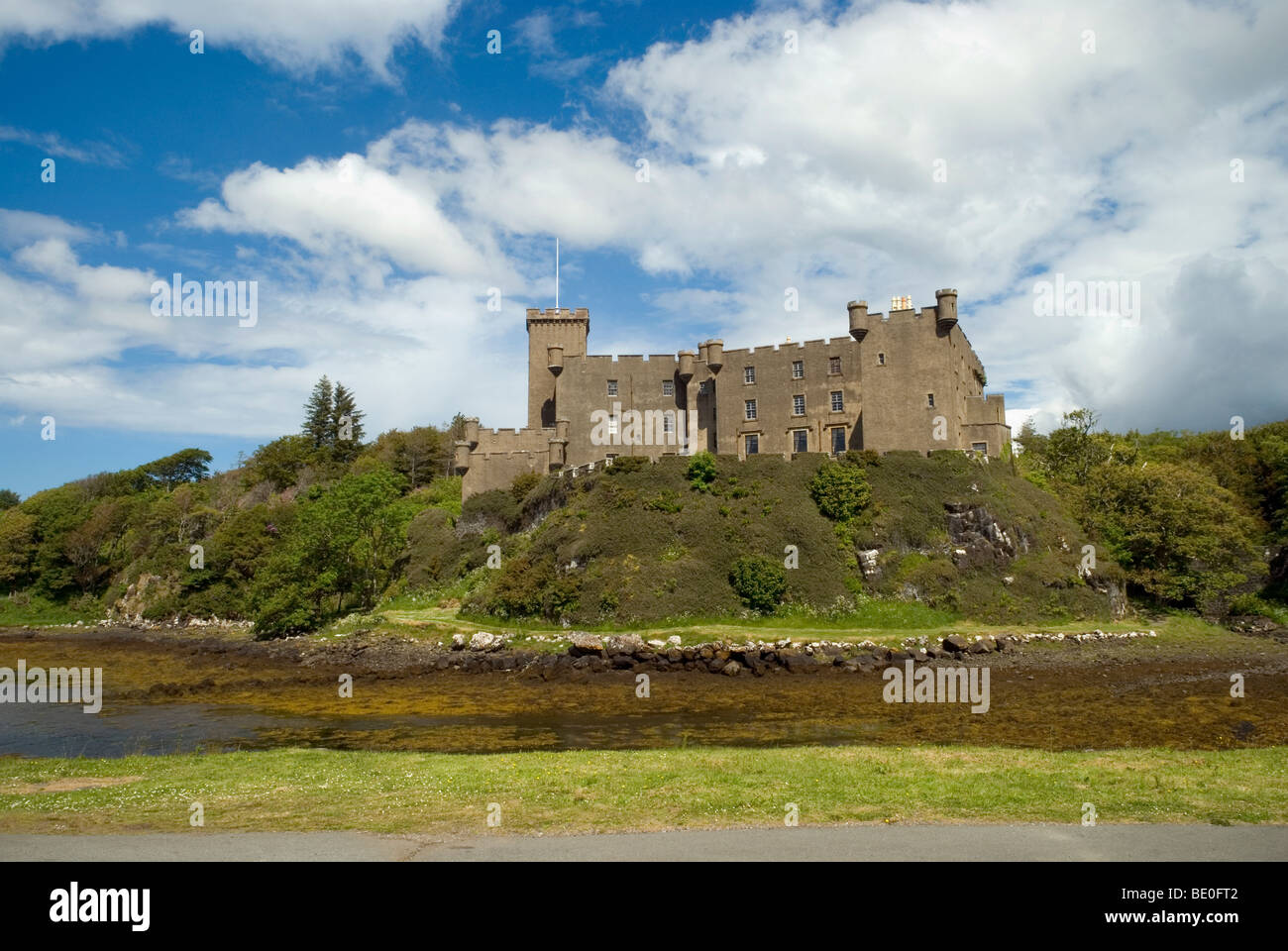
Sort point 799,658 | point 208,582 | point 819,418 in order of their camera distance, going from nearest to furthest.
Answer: point 799,658, point 819,418, point 208,582

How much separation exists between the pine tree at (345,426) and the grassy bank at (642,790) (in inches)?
3109

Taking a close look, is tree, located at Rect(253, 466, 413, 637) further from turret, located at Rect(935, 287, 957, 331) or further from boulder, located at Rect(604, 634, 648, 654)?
turret, located at Rect(935, 287, 957, 331)

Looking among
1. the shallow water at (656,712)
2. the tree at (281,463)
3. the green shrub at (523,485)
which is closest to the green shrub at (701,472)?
the green shrub at (523,485)

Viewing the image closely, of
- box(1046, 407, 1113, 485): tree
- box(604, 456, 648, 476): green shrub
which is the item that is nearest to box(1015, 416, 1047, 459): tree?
box(1046, 407, 1113, 485): tree

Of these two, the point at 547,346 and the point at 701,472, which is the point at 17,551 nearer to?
the point at 547,346

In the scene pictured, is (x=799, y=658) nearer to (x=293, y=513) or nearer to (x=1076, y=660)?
(x=1076, y=660)

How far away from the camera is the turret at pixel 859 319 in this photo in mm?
52844

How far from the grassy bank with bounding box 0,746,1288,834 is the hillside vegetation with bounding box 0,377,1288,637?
25563 mm

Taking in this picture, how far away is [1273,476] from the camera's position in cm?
6888

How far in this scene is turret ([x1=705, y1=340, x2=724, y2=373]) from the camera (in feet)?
188

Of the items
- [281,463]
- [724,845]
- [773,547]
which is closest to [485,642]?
[773,547]

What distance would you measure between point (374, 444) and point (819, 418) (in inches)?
2711

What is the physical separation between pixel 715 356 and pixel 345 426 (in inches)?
2020
